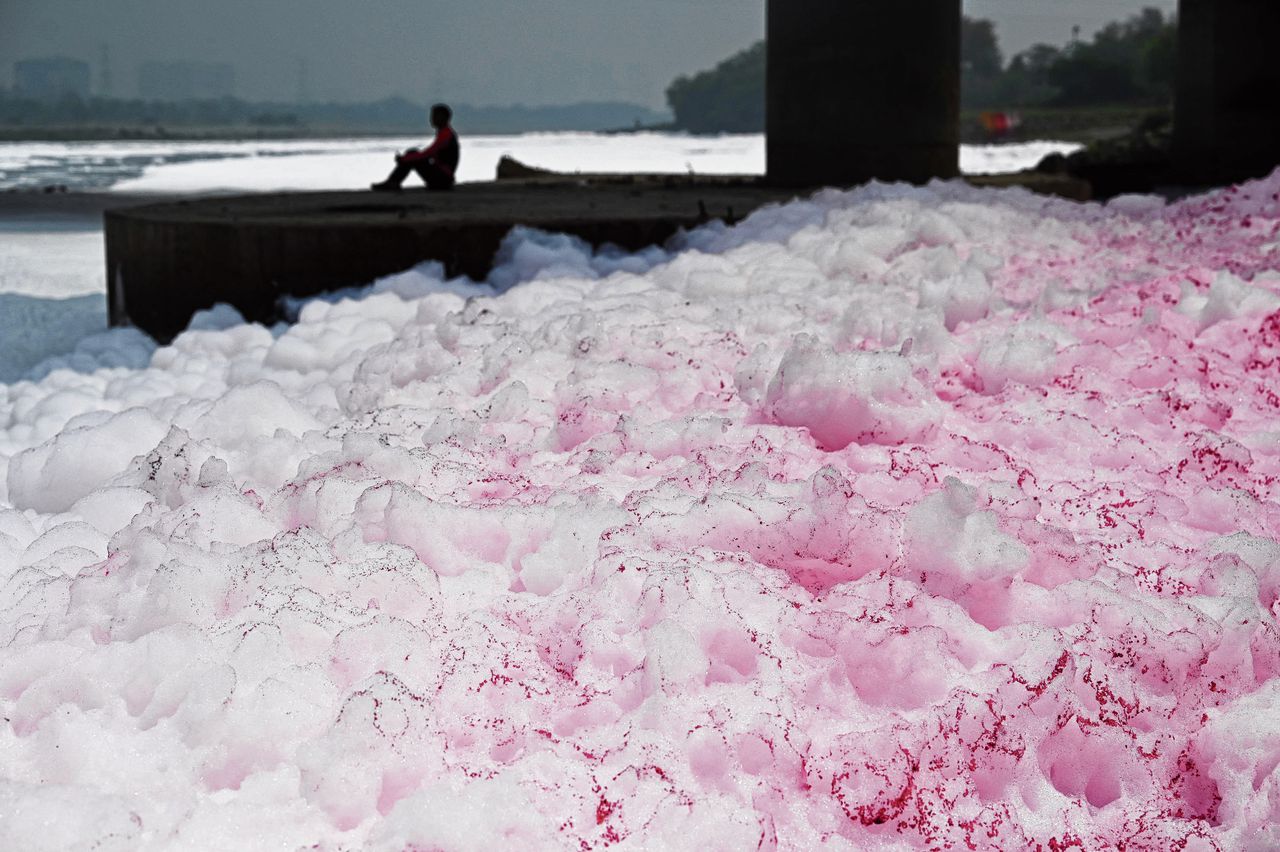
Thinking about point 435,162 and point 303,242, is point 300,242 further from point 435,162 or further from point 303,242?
point 435,162

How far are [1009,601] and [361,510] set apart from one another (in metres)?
0.94

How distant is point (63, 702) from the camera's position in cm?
166

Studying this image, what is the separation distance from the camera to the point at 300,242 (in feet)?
14.7

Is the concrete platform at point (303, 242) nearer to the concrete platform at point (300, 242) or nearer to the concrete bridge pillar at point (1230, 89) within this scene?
the concrete platform at point (300, 242)

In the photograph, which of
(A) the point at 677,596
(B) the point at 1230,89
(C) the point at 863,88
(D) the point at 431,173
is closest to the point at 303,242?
(D) the point at 431,173

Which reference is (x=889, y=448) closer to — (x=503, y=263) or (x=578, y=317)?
(x=578, y=317)

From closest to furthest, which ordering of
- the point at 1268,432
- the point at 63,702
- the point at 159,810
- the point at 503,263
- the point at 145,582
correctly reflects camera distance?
the point at 159,810 < the point at 63,702 < the point at 145,582 < the point at 1268,432 < the point at 503,263

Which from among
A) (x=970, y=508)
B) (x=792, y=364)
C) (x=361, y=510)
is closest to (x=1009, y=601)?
(x=970, y=508)

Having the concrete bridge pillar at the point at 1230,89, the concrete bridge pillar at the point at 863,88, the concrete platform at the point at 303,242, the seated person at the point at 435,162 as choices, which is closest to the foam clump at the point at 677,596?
the concrete platform at the point at 303,242

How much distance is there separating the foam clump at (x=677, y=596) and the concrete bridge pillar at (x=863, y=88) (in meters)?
4.37

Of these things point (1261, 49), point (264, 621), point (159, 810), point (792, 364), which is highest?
point (1261, 49)

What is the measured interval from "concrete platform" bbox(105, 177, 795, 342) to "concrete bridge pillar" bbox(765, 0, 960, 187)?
2.23 metres

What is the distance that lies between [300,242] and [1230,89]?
10683 millimetres

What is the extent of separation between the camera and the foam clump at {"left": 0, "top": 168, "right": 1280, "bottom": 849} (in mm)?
1529
